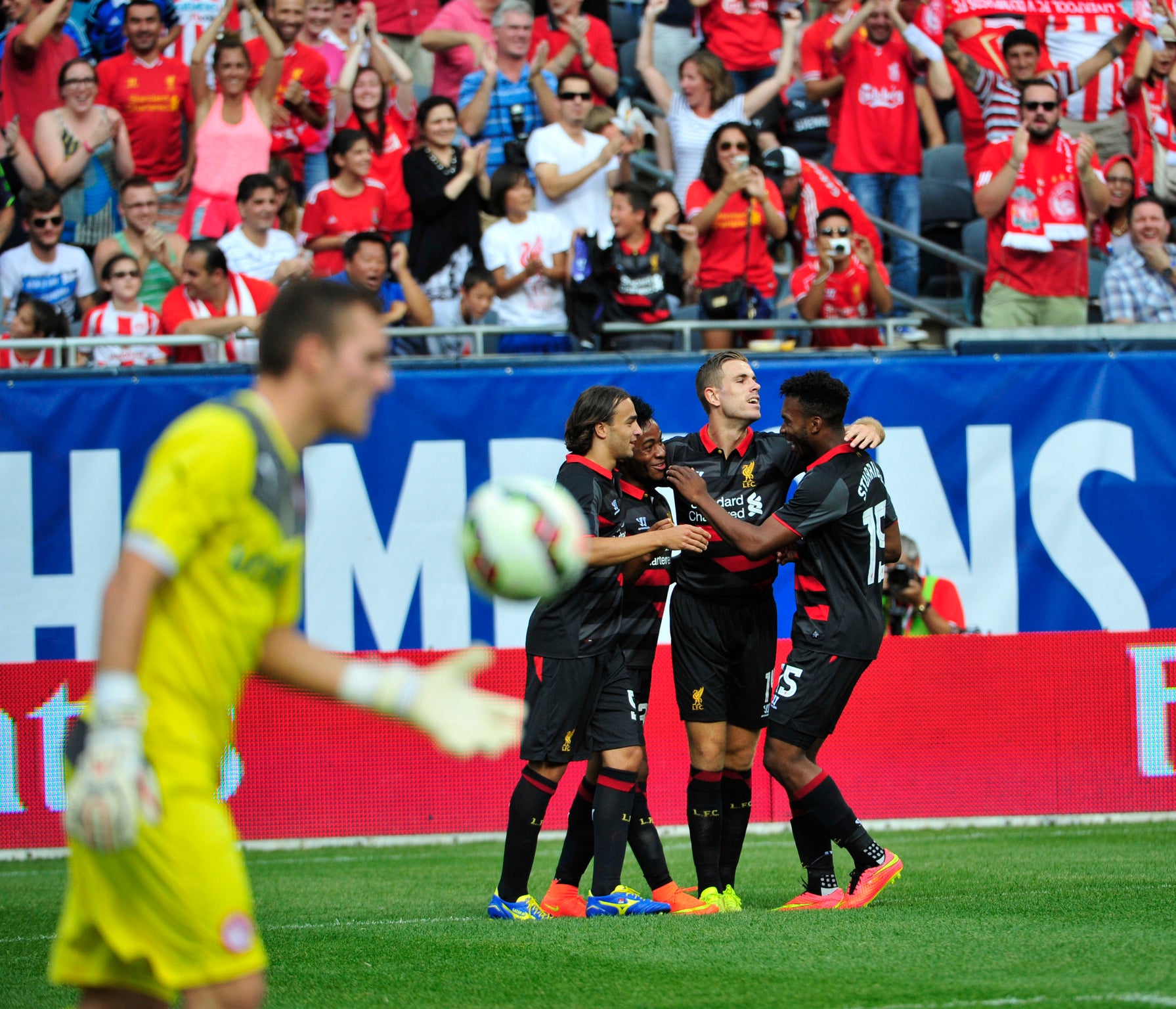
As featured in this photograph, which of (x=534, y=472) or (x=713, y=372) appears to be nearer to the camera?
(x=713, y=372)

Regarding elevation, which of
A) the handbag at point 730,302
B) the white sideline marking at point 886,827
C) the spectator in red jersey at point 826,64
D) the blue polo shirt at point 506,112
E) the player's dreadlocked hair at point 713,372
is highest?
the spectator in red jersey at point 826,64

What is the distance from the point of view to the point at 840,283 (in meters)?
12.4

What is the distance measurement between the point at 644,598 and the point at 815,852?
150 cm

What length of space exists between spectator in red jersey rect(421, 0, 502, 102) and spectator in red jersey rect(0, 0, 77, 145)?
3303mm

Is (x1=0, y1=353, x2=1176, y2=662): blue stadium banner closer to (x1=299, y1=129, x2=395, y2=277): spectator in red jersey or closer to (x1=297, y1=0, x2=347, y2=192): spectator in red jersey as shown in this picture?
(x1=299, y1=129, x2=395, y2=277): spectator in red jersey

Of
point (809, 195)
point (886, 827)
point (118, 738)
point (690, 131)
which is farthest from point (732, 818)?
point (690, 131)


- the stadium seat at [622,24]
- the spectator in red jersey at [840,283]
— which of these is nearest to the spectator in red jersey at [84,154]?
the stadium seat at [622,24]

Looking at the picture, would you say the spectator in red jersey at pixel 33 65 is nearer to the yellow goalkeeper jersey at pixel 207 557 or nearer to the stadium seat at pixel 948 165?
the stadium seat at pixel 948 165

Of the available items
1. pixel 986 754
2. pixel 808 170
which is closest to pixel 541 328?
pixel 808 170

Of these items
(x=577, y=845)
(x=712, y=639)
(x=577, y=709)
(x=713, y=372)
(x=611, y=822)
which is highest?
(x=713, y=372)

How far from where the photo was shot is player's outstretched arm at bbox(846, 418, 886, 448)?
7090mm

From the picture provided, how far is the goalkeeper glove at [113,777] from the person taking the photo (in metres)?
2.97

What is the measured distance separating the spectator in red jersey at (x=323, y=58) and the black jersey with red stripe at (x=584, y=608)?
7.65 m

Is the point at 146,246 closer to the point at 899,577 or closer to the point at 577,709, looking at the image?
the point at 899,577
